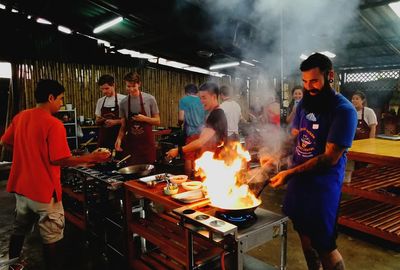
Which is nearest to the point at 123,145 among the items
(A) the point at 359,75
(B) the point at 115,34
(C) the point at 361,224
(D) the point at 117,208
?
(D) the point at 117,208

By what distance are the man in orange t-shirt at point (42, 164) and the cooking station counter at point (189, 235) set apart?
2.85ft

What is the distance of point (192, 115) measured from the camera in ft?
22.6

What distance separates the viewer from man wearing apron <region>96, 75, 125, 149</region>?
5.72 metres

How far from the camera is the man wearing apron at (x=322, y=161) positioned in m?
2.62

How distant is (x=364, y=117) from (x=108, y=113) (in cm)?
585

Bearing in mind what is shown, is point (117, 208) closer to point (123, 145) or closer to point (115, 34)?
point (123, 145)

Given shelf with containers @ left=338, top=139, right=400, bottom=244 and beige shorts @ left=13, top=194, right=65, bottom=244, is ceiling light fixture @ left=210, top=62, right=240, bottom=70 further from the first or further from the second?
beige shorts @ left=13, top=194, right=65, bottom=244

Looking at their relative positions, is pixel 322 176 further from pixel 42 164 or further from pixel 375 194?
pixel 42 164

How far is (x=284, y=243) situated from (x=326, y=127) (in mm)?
1192

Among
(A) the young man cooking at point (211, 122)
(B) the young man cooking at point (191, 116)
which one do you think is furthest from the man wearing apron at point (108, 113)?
(A) the young man cooking at point (211, 122)

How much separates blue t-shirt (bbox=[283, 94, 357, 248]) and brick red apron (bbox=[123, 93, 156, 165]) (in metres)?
3.10

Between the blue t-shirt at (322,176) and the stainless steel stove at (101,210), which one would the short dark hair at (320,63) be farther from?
the stainless steel stove at (101,210)

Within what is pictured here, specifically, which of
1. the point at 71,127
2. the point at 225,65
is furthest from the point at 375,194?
the point at 71,127

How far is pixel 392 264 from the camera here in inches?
154
